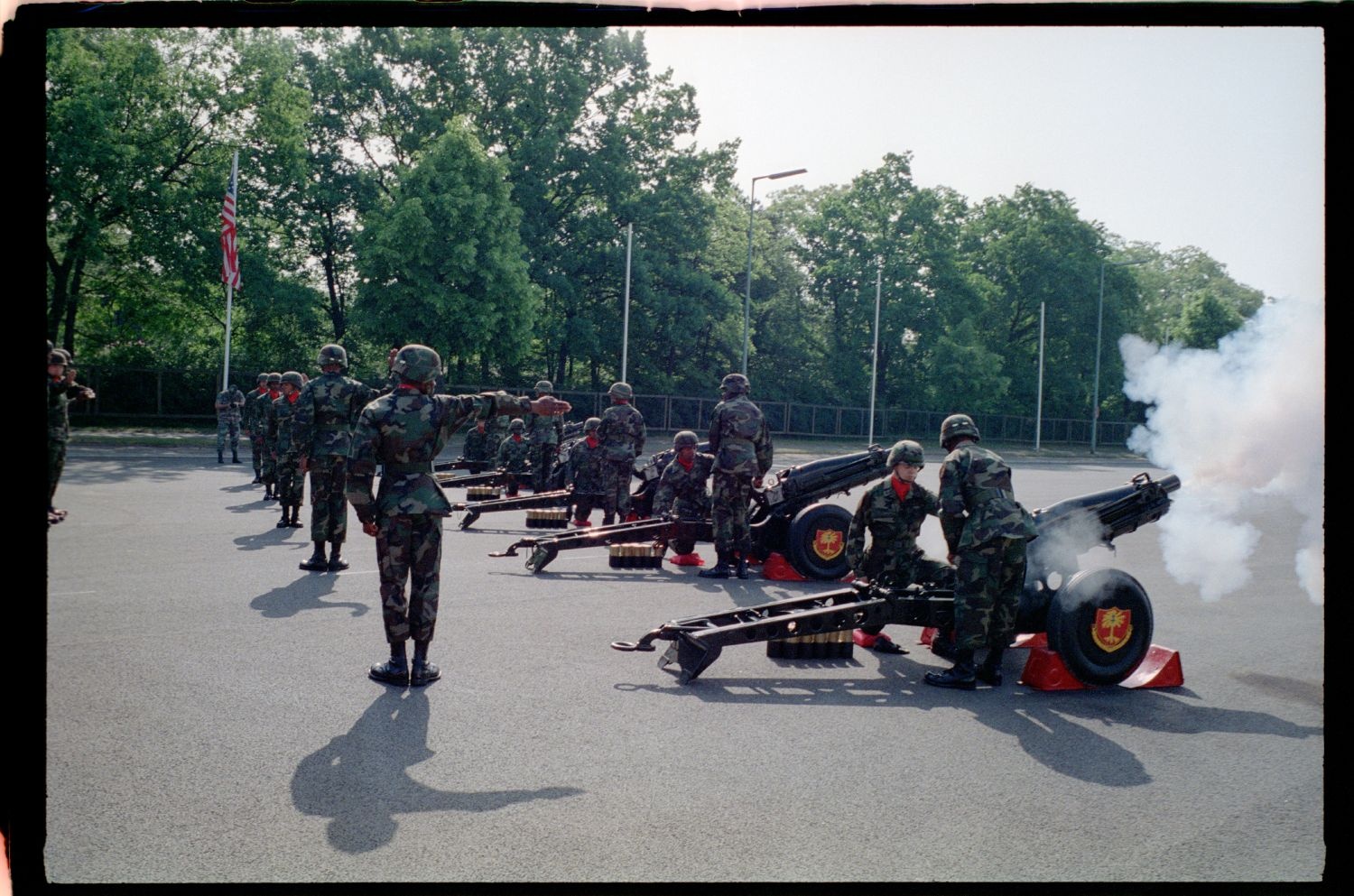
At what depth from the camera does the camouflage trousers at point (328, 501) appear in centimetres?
1013

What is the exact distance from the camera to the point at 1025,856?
4031mm

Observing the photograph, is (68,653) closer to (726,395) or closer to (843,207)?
(726,395)

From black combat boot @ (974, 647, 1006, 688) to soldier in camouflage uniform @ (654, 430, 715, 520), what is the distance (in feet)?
16.9

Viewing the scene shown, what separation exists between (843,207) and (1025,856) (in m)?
43.6

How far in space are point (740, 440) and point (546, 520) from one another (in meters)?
4.85

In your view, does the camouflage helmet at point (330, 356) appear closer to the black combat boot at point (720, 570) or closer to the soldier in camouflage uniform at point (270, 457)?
the black combat boot at point (720, 570)

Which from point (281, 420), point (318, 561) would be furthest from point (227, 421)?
point (318, 561)

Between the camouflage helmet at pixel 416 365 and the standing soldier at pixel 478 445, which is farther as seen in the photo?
the standing soldier at pixel 478 445

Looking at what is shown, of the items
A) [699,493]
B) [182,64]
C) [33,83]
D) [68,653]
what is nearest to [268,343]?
[182,64]

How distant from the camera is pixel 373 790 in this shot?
14.8ft

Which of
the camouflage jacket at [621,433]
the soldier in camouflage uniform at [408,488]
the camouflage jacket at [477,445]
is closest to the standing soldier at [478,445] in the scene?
the camouflage jacket at [477,445]

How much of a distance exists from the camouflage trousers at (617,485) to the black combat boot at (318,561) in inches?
173

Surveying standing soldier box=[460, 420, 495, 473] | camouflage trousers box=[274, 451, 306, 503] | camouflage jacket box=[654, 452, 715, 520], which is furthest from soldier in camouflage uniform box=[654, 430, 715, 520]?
standing soldier box=[460, 420, 495, 473]

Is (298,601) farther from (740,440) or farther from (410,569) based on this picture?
(740,440)
